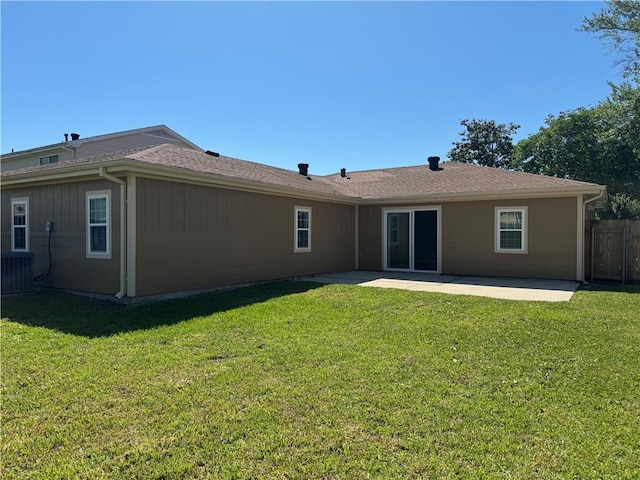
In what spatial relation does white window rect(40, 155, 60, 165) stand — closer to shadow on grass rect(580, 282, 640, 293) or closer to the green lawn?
the green lawn

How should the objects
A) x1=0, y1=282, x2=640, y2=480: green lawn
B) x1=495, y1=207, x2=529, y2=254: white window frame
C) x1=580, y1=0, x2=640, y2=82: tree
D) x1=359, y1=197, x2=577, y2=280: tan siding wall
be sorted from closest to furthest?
x1=0, y1=282, x2=640, y2=480: green lawn, x1=359, y1=197, x2=577, y2=280: tan siding wall, x1=495, y1=207, x2=529, y2=254: white window frame, x1=580, y1=0, x2=640, y2=82: tree

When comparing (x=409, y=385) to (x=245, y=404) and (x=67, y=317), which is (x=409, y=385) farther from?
(x=67, y=317)

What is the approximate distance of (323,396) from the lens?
358cm

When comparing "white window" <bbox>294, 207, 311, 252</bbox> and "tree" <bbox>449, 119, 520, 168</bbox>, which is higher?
"tree" <bbox>449, 119, 520, 168</bbox>

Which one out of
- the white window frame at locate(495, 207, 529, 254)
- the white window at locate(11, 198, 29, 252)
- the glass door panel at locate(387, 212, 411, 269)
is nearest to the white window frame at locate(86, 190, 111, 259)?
the white window at locate(11, 198, 29, 252)

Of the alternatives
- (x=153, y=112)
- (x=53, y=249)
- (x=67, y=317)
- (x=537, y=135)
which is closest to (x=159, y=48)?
(x=53, y=249)

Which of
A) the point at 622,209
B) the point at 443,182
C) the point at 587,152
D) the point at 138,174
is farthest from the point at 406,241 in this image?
the point at 587,152

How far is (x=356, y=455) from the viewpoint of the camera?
2.69 meters

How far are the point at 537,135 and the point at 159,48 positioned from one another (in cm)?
2385

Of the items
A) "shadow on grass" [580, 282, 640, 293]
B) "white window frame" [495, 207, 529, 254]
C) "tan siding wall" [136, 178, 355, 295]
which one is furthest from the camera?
"white window frame" [495, 207, 529, 254]

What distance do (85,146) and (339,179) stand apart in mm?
11460

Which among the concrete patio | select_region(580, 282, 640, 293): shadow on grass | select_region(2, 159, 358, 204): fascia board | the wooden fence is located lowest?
select_region(580, 282, 640, 293): shadow on grass

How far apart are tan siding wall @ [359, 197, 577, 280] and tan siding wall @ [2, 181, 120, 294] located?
8120 mm

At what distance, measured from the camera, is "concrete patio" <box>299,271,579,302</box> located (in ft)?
28.1
